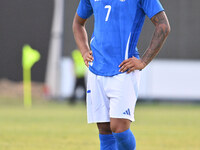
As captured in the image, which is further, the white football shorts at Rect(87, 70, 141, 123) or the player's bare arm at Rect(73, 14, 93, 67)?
the player's bare arm at Rect(73, 14, 93, 67)

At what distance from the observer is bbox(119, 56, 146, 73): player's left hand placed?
17.4 ft

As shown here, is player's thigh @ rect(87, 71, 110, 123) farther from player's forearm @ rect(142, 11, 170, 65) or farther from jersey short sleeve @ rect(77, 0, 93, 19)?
jersey short sleeve @ rect(77, 0, 93, 19)

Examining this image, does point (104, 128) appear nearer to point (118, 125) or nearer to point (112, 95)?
point (118, 125)

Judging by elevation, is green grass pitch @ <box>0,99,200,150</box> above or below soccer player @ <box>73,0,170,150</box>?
below

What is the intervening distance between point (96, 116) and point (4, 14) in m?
27.1

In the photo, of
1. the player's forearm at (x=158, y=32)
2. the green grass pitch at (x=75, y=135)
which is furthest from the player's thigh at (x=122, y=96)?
the green grass pitch at (x=75, y=135)

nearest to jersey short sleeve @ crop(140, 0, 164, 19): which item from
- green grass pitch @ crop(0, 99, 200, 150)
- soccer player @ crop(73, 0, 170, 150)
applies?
soccer player @ crop(73, 0, 170, 150)

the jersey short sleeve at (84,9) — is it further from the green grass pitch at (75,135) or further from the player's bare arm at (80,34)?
the green grass pitch at (75,135)

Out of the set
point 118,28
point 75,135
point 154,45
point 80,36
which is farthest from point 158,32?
point 75,135

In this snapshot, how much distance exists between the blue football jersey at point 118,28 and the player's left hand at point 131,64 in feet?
0.16

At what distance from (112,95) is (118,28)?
0.60 m

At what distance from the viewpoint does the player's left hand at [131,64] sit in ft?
17.4

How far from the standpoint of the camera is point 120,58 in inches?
211

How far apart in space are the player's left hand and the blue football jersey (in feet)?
0.16
